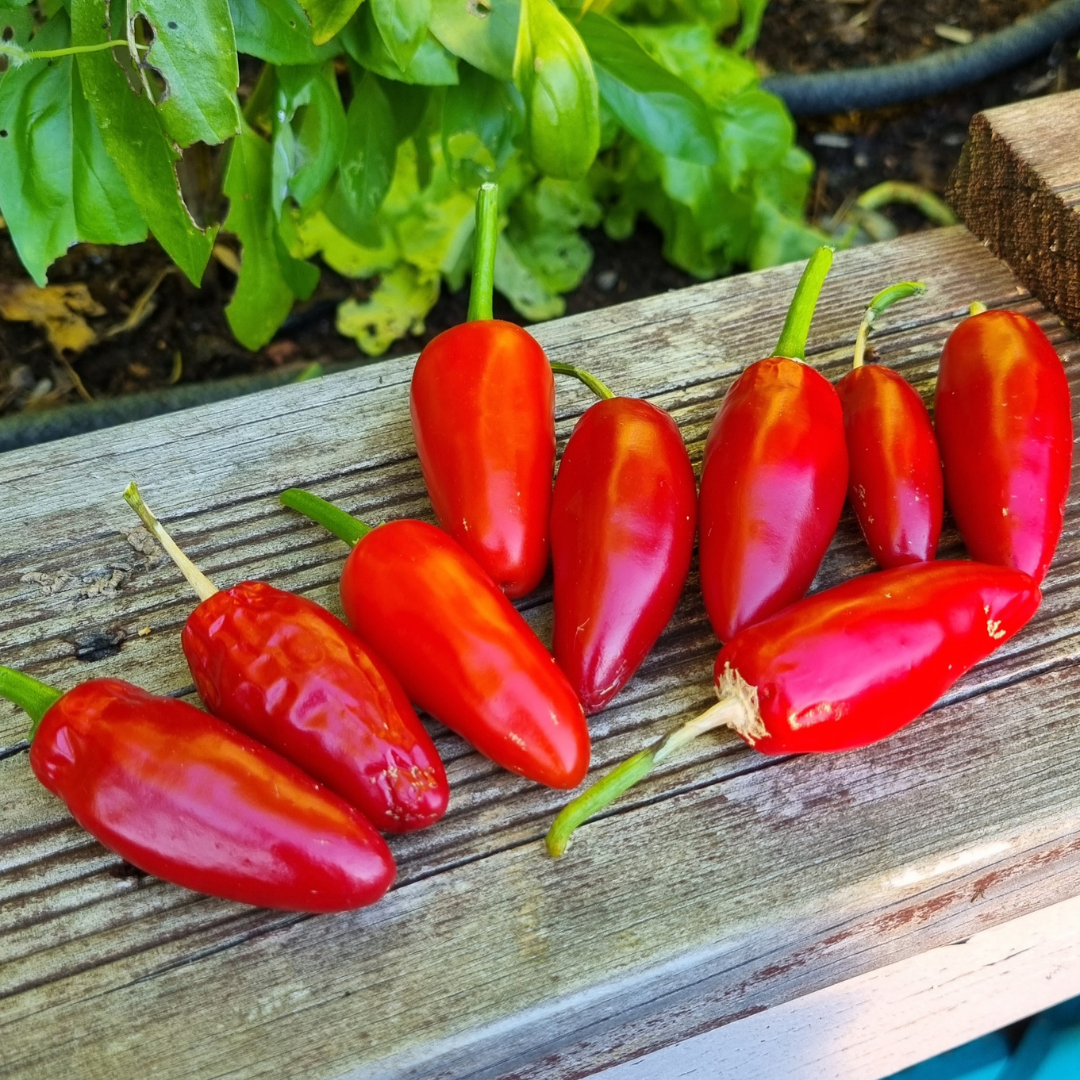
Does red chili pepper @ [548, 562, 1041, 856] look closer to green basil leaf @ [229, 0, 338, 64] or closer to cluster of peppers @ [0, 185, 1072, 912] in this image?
cluster of peppers @ [0, 185, 1072, 912]

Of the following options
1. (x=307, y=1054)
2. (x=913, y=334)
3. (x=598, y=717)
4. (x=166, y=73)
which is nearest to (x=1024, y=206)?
(x=913, y=334)

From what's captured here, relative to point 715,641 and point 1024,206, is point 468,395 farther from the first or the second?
point 1024,206

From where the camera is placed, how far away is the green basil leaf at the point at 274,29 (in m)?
1.30

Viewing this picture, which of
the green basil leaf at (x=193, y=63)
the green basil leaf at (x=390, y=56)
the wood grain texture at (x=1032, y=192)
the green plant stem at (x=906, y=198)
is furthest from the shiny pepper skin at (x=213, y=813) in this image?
the green plant stem at (x=906, y=198)

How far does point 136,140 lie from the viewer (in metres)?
1.23

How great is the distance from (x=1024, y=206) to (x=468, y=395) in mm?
780

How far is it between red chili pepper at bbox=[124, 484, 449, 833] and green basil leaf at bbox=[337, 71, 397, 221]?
79 cm

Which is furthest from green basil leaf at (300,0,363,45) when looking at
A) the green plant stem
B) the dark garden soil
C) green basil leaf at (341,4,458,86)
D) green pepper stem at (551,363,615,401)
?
the green plant stem

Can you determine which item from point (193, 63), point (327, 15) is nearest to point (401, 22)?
point (327, 15)

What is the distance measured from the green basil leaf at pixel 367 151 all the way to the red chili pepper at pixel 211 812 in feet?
2.98

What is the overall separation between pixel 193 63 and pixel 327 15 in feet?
0.49

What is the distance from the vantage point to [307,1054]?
849 mm

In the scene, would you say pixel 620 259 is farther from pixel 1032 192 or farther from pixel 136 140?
pixel 136 140

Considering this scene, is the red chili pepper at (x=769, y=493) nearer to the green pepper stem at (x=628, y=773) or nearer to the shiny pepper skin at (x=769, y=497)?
the shiny pepper skin at (x=769, y=497)
